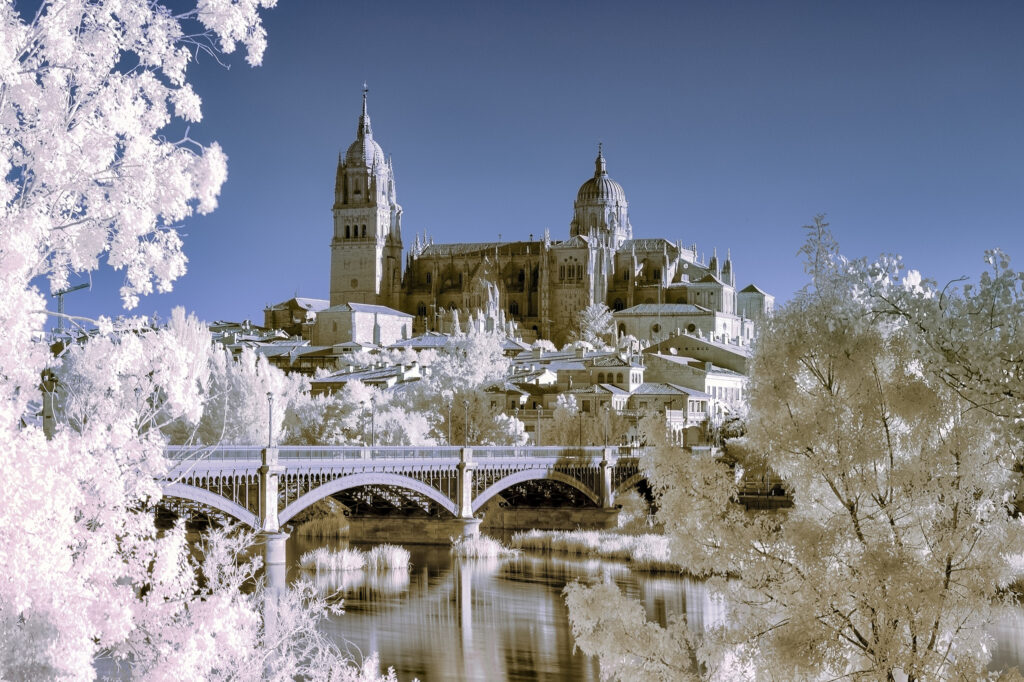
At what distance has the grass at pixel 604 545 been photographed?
4812 centimetres

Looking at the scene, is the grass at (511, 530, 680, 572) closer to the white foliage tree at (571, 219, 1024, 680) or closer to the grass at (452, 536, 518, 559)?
the grass at (452, 536, 518, 559)

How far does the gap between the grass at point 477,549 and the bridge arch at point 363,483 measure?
4.42ft

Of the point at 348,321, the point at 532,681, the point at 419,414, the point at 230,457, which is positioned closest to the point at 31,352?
the point at 532,681

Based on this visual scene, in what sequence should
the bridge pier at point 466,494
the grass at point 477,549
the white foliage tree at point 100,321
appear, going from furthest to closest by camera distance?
the bridge pier at point 466,494
the grass at point 477,549
the white foliage tree at point 100,321

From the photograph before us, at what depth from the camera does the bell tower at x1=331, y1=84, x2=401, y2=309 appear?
152 m

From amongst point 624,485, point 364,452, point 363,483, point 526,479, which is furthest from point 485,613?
point 624,485

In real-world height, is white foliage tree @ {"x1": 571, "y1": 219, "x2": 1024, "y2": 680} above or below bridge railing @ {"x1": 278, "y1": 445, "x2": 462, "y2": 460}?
below

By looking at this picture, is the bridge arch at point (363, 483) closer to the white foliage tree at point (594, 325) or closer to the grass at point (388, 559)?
the grass at point (388, 559)

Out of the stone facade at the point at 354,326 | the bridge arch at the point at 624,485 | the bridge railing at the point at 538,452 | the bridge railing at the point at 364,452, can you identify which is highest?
the stone facade at the point at 354,326

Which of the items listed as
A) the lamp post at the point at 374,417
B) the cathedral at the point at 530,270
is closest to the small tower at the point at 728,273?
the cathedral at the point at 530,270

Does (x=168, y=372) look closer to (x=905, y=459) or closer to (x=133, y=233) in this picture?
(x=133, y=233)

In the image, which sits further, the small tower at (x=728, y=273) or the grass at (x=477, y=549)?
the small tower at (x=728, y=273)

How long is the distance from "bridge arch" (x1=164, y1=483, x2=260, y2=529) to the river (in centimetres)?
378

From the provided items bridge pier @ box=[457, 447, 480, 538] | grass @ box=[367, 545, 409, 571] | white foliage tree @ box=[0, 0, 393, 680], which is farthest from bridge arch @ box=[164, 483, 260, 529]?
white foliage tree @ box=[0, 0, 393, 680]
